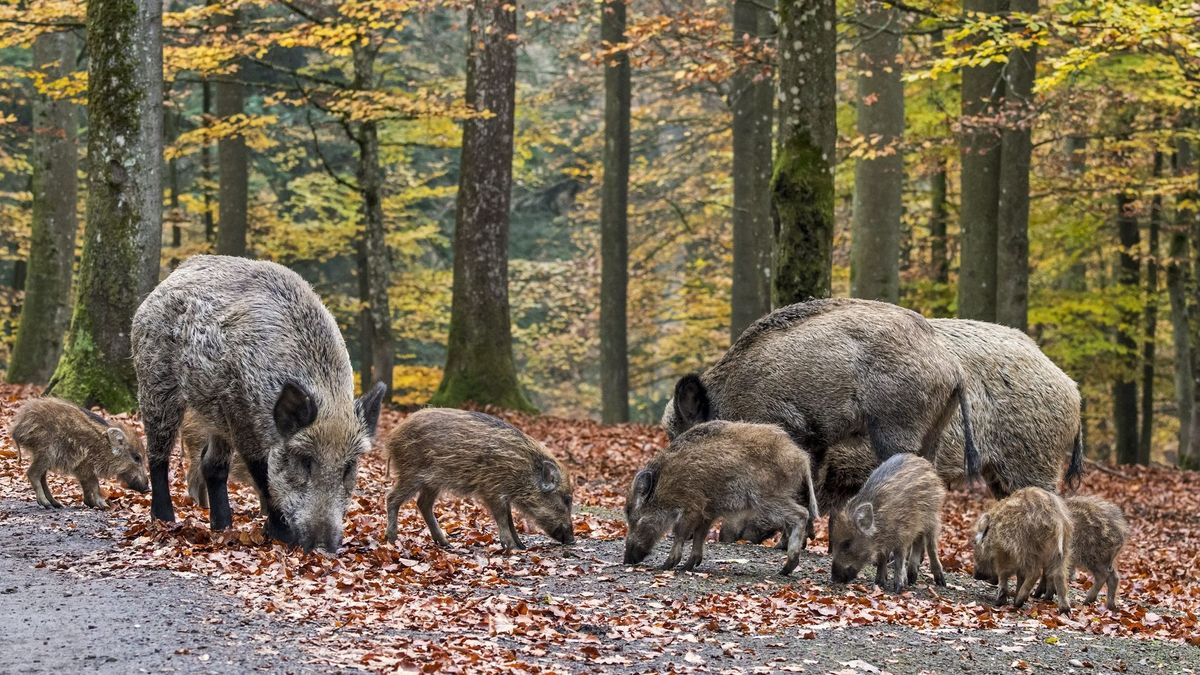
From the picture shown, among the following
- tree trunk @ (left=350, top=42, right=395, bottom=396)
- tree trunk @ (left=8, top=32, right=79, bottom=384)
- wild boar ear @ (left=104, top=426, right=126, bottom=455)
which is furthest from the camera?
tree trunk @ (left=350, top=42, right=395, bottom=396)

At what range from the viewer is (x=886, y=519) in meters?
8.88

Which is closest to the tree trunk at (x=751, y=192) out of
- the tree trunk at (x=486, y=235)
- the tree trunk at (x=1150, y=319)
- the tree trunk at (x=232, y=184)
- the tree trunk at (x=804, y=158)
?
the tree trunk at (x=486, y=235)

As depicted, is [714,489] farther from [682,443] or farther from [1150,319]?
[1150,319]

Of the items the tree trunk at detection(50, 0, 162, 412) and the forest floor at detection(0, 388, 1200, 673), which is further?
the tree trunk at detection(50, 0, 162, 412)

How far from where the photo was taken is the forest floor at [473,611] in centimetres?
622

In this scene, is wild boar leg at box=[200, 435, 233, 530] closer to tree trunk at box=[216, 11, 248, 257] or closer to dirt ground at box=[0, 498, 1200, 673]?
dirt ground at box=[0, 498, 1200, 673]

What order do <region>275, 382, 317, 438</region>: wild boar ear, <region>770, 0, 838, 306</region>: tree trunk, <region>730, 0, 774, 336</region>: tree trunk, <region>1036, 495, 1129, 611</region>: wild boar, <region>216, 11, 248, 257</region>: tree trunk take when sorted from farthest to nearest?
<region>216, 11, 248, 257</region>: tree trunk < <region>730, 0, 774, 336</region>: tree trunk < <region>770, 0, 838, 306</region>: tree trunk < <region>1036, 495, 1129, 611</region>: wild boar < <region>275, 382, 317, 438</region>: wild boar ear

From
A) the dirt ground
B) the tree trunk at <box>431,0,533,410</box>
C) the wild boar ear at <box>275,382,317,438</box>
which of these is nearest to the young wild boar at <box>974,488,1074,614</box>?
the dirt ground

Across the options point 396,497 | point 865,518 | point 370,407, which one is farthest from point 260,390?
point 865,518

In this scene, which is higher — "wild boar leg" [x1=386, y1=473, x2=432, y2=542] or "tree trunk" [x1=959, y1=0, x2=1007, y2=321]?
"tree trunk" [x1=959, y1=0, x2=1007, y2=321]

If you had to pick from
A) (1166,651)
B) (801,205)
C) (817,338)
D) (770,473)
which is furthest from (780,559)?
(801,205)

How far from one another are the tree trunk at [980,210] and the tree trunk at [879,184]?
5.47 feet

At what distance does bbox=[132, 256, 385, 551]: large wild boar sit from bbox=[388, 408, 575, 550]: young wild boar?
79 centimetres

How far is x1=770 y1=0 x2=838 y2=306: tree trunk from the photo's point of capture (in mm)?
Result: 13062
